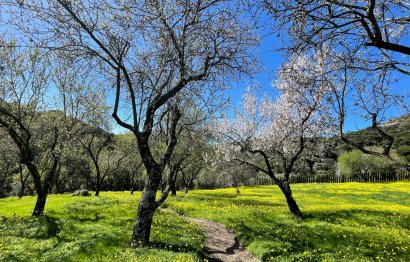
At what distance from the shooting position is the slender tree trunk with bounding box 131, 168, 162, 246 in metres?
12.3

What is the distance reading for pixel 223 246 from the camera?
46.9 feet

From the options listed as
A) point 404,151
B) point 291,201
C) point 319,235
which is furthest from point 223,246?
point 404,151

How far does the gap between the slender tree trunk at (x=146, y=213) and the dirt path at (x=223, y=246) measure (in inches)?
111

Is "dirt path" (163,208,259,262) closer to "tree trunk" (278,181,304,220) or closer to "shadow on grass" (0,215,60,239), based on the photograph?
"tree trunk" (278,181,304,220)

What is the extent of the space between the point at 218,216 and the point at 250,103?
17.8 meters

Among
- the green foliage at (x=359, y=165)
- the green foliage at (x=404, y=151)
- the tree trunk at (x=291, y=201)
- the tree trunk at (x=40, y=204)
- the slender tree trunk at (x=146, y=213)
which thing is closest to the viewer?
the slender tree trunk at (x=146, y=213)

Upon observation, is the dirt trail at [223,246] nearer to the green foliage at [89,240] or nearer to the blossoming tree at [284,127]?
the green foliage at [89,240]

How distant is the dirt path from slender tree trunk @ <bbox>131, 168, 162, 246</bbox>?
282cm

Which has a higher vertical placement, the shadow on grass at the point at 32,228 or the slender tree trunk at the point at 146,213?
the slender tree trunk at the point at 146,213

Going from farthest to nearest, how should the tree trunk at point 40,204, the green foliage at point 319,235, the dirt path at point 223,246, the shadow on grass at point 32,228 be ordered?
the tree trunk at point 40,204
the shadow on grass at point 32,228
the dirt path at point 223,246
the green foliage at point 319,235

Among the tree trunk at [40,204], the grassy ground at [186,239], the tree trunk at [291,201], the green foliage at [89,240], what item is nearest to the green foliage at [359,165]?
the grassy ground at [186,239]

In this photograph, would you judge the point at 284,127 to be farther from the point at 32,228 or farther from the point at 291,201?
the point at 32,228

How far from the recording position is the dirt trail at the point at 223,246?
12478mm

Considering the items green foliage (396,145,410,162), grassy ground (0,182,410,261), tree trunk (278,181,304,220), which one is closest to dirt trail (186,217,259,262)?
grassy ground (0,182,410,261)
